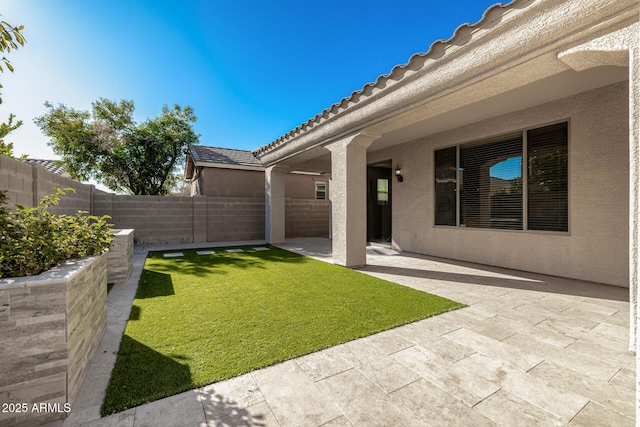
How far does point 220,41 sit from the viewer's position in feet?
30.8

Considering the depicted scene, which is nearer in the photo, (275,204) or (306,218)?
(275,204)

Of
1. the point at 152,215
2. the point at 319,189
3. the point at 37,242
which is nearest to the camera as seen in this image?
the point at 37,242

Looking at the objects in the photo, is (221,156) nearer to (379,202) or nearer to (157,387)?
(379,202)

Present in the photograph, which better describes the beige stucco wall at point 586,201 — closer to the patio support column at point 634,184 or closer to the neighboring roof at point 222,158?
the patio support column at point 634,184

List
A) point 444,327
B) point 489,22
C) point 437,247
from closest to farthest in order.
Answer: point 444,327 → point 489,22 → point 437,247

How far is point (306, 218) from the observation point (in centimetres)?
1369

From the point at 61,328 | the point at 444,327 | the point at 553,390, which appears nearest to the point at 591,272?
the point at 444,327

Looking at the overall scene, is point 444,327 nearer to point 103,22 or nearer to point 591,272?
point 591,272

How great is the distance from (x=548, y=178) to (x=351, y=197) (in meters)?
4.28

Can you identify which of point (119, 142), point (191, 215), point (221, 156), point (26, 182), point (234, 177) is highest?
point (119, 142)

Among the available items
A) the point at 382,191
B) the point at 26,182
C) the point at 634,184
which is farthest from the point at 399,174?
the point at 26,182

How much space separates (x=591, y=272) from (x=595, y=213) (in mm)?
1160

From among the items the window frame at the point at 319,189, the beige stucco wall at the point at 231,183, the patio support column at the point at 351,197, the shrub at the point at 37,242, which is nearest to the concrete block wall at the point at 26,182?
the shrub at the point at 37,242

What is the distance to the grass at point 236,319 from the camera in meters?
2.26
